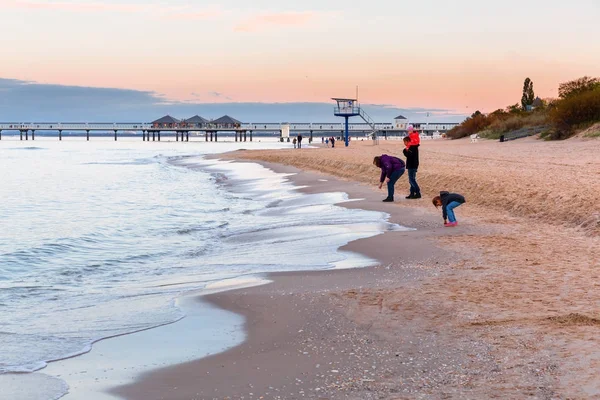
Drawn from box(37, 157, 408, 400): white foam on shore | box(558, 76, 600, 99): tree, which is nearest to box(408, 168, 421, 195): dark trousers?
box(37, 157, 408, 400): white foam on shore

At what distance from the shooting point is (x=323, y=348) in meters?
5.36

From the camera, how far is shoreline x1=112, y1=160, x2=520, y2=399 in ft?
14.8

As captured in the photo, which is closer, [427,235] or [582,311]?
[582,311]

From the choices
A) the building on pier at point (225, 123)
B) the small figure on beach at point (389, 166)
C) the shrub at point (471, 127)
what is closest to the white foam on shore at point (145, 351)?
the small figure on beach at point (389, 166)

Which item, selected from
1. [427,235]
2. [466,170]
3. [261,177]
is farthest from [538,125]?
[427,235]

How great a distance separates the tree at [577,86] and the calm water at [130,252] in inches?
1204

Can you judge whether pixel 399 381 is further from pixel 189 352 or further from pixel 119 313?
pixel 119 313

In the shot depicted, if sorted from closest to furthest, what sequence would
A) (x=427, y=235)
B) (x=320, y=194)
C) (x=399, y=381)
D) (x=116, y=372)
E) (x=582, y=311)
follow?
(x=399, y=381), (x=116, y=372), (x=582, y=311), (x=427, y=235), (x=320, y=194)

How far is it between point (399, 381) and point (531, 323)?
1725 millimetres

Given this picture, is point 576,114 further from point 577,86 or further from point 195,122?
point 195,122

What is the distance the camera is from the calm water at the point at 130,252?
21.7 ft

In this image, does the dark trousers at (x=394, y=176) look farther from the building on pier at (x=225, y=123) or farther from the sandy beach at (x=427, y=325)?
the building on pier at (x=225, y=123)

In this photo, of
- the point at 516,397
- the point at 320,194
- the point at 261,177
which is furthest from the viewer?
the point at 261,177

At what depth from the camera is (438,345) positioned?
5305 millimetres
